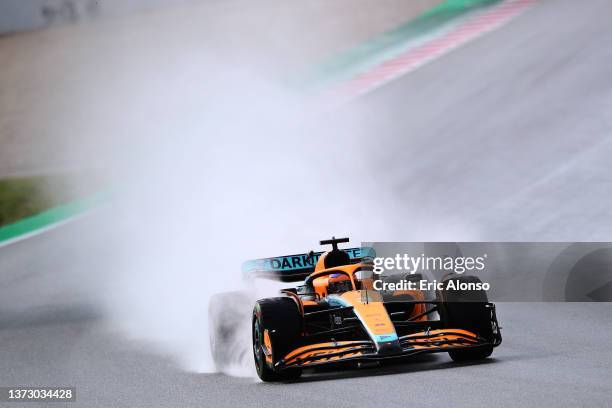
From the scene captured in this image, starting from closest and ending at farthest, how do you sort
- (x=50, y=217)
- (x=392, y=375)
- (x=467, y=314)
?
(x=392, y=375) → (x=467, y=314) → (x=50, y=217)

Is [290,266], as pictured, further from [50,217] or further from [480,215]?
[50,217]

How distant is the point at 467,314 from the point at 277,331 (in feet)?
4.58

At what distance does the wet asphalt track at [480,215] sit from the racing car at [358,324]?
0.17 m

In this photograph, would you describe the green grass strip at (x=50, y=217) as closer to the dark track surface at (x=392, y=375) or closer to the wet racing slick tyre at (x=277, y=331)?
the dark track surface at (x=392, y=375)

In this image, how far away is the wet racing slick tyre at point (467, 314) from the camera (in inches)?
320

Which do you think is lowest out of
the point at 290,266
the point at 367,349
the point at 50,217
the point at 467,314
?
the point at 367,349

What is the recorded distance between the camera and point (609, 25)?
19641 mm

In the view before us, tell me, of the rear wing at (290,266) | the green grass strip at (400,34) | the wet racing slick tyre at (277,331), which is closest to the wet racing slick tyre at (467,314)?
the wet racing slick tyre at (277,331)

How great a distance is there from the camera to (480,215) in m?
13.7

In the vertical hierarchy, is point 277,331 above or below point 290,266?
below

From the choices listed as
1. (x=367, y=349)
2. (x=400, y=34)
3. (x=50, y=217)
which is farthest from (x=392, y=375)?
(x=400, y=34)

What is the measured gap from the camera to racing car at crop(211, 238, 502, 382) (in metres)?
7.72

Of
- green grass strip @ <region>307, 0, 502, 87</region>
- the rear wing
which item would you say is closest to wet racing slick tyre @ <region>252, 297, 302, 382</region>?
the rear wing

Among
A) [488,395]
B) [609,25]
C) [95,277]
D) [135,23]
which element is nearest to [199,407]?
[488,395]
